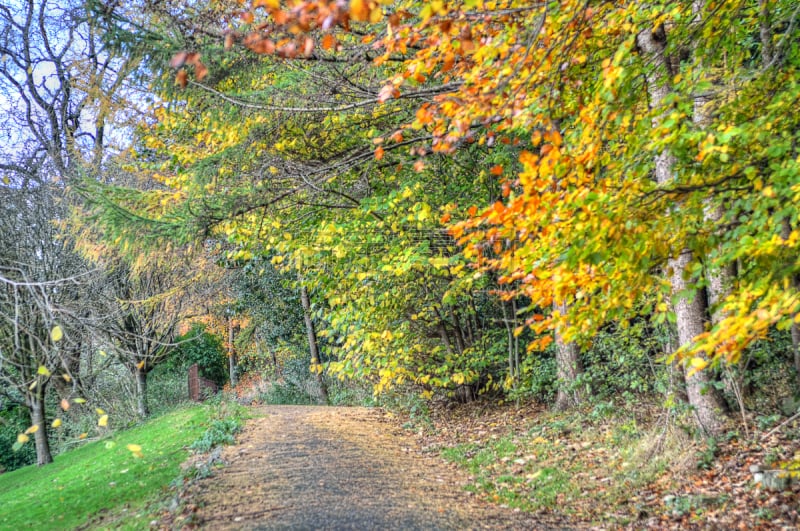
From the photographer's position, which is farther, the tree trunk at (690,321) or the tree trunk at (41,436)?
the tree trunk at (41,436)

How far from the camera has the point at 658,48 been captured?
579 centimetres

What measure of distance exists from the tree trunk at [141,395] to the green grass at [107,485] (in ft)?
9.62

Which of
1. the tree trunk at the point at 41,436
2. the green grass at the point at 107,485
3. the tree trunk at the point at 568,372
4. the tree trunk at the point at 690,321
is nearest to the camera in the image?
the tree trunk at the point at 690,321

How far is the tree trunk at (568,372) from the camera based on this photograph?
8969mm

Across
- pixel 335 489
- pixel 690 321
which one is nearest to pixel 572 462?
pixel 690 321

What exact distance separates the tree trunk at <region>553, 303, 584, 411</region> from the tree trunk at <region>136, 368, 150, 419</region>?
11358mm

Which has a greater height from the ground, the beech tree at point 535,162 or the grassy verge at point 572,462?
the beech tree at point 535,162

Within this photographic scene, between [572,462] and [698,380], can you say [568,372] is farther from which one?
[698,380]

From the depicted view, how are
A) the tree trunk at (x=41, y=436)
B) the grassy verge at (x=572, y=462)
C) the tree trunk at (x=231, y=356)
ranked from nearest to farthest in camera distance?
1. the grassy verge at (x=572, y=462)
2. the tree trunk at (x=41, y=436)
3. the tree trunk at (x=231, y=356)

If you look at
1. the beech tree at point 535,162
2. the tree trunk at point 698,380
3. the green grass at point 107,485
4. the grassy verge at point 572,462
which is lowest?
the grassy verge at point 572,462

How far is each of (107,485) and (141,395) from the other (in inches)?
331

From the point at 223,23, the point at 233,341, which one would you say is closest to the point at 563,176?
the point at 223,23

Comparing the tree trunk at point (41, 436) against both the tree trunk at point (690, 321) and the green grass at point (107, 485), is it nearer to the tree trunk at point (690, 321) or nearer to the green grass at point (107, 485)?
the green grass at point (107, 485)

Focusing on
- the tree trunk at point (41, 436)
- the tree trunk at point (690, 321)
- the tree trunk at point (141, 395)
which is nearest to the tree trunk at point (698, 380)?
the tree trunk at point (690, 321)
